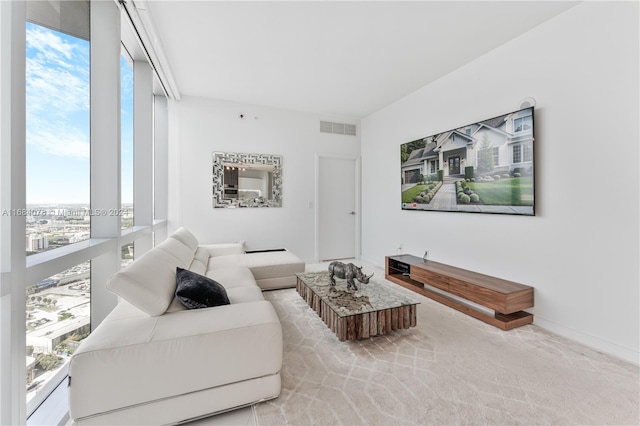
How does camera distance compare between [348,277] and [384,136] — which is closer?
[348,277]

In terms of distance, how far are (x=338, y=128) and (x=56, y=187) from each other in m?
4.18

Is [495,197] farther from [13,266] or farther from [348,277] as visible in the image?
[13,266]

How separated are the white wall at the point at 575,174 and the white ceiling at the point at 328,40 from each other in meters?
0.32

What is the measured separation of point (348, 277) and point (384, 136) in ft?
9.83

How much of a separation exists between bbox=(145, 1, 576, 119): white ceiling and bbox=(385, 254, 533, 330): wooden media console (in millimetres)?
2427

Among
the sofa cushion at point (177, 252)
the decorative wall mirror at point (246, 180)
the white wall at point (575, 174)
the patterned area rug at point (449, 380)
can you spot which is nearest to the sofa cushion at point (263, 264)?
the sofa cushion at point (177, 252)

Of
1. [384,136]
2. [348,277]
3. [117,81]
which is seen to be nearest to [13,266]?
[117,81]

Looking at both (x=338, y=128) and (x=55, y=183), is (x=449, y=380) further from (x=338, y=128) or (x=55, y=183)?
(x=338, y=128)

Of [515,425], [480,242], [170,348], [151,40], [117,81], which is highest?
[151,40]

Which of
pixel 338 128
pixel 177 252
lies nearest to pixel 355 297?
pixel 177 252

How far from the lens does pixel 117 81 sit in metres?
2.10

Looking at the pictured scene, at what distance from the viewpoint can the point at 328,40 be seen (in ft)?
8.55

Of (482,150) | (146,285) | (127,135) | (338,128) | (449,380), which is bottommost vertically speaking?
(449,380)

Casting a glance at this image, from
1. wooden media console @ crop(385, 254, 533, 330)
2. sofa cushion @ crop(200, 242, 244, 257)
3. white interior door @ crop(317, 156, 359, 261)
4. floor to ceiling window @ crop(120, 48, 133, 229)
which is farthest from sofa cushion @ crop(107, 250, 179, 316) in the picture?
white interior door @ crop(317, 156, 359, 261)
